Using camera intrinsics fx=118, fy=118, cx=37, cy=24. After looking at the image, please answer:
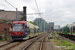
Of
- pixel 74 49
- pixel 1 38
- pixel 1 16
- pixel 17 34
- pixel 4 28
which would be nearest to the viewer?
pixel 74 49

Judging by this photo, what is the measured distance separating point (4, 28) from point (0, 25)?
3.99 ft

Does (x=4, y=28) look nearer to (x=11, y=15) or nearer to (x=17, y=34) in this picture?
(x=17, y=34)

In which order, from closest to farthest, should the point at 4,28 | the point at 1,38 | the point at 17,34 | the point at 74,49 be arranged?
1. the point at 74,49
2. the point at 17,34
3. the point at 1,38
4. the point at 4,28

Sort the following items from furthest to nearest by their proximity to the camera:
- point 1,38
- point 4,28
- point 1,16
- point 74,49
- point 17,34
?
1. point 1,16
2. point 4,28
3. point 1,38
4. point 17,34
5. point 74,49

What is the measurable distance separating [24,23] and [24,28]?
808 millimetres

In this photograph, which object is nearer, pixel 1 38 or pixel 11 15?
pixel 1 38

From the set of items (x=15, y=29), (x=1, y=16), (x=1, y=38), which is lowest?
(x=1, y=38)

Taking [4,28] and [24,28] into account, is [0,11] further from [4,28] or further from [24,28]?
[24,28]

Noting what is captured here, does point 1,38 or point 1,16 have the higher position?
point 1,16

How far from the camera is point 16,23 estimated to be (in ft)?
61.0

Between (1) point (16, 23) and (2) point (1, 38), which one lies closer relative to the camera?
(1) point (16, 23)

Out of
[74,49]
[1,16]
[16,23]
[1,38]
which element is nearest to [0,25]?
[1,38]

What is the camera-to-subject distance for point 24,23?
18.5m

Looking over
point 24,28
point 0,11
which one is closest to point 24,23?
point 24,28
